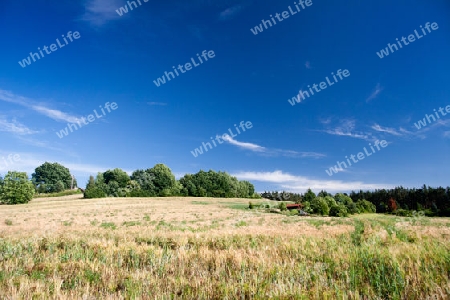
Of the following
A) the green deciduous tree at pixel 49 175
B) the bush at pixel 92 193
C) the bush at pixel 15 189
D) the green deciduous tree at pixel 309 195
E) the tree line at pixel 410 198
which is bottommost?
the tree line at pixel 410 198

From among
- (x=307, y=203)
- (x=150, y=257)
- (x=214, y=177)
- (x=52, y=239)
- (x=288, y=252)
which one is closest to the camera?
(x=150, y=257)

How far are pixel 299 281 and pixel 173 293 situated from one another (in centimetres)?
239

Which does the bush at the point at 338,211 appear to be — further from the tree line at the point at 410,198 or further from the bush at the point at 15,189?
the bush at the point at 15,189

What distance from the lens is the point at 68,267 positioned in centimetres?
→ 605

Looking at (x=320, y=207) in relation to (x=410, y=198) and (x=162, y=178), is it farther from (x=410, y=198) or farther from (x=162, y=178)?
(x=410, y=198)

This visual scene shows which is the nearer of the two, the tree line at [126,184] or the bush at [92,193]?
the tree line at [126,184]

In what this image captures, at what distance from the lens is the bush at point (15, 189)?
237 feet

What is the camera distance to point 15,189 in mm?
72938

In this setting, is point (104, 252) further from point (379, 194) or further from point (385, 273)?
point (379, 194)

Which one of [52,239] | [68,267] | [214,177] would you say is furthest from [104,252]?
[214,177]

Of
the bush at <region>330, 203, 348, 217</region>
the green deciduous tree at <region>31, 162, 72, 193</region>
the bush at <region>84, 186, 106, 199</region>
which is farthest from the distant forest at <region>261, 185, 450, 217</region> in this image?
the green deciduous tree at <region>31, 162, 72, 193</region>

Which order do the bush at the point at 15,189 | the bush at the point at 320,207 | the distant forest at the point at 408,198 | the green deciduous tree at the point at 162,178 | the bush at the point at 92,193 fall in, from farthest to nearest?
the green deciduous tree at the point at 162,178, the distant forest at the point at 408,198, the bush at the point at 92,193, the bush at the point at 15,189, the bush at the point at 320,207

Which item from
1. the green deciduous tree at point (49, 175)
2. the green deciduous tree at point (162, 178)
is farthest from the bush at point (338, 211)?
the green deciduous tree at point (49, 175)

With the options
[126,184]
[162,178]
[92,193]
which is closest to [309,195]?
[92,193]
